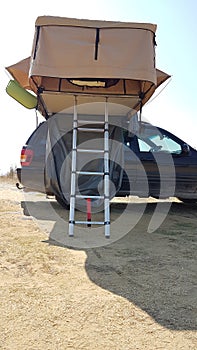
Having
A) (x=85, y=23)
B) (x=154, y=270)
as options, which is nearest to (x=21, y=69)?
(x=85, y=23)

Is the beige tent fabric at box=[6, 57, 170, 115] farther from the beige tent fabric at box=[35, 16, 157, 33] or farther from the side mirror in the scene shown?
the side mirror

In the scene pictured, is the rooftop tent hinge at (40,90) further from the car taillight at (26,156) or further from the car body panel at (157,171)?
the car body panel at (157,171)

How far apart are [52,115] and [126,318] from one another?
13.7 feet

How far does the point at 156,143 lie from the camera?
593cm

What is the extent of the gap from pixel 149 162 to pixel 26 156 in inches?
83.2

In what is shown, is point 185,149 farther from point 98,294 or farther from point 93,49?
point 98,294

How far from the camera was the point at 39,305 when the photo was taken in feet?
6.33

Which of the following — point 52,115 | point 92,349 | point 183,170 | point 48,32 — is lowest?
point 92,349

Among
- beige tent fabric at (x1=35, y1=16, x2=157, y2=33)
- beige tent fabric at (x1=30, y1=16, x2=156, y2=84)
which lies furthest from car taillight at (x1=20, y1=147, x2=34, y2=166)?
beige tent fabric at (x1=35, y1=16, x2=157, y2=33)

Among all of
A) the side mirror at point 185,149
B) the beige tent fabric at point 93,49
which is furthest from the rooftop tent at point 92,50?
the side mirror at point 185,149

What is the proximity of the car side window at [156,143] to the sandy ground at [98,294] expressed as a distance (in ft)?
8.01

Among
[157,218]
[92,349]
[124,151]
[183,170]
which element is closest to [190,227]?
[157,218]

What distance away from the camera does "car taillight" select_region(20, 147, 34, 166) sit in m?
5.24

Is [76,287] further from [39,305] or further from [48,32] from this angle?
[48,32]
